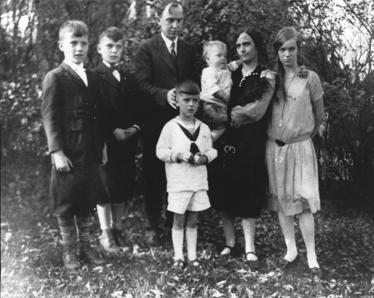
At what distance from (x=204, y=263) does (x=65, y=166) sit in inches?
51.8

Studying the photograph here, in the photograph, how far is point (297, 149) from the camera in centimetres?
402

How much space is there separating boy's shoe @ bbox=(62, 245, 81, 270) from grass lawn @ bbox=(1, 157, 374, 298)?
0.08 metres

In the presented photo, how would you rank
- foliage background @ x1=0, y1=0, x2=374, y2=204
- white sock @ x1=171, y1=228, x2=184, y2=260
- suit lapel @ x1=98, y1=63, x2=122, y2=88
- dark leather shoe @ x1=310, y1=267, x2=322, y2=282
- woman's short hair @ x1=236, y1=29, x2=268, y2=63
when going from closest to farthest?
dark leather shoe @ x1=310, y1=267, x2=322, y2=282
white sock @ x1=171, y1=228, x2=184, y2=260
woman's short hair @ x1=236, y1=29, x2=268, y2=63
suit lapel @ x1=98, y1=63, x2=122, y2=88
foliage background @ x1=0, y1=0, x2=374, y2=204

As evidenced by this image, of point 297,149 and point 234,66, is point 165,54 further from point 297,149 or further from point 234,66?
point 297,149

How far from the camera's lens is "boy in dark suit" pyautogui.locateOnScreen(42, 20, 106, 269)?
3939mm

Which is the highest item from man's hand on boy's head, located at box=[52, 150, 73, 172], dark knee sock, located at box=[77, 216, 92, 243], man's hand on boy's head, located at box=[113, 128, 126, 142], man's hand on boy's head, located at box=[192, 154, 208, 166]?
man's hand on boy's head, located at box=[113, 128, 126, 142]

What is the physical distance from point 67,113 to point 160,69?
0.92 meters

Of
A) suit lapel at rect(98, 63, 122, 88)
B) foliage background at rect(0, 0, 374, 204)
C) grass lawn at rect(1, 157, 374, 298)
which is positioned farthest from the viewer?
foliage background at rect(0, 0, 374, 204)

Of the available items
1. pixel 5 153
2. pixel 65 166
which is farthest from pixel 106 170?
pixel 5 153

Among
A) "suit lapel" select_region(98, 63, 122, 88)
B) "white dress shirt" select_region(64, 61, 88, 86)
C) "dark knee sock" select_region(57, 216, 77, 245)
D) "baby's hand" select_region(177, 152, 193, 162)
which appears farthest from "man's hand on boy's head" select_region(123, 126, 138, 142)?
"dark knee sock" select_region(57, 216, 77, 245)

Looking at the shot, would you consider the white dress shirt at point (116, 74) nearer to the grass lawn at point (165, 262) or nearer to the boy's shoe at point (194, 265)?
the grass lawn at point (165, 262)

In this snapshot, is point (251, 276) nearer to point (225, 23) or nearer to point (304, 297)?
point (304, 297)

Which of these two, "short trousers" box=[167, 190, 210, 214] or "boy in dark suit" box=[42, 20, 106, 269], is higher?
"boy in dark suit" box=[42, 20, 106, 269]

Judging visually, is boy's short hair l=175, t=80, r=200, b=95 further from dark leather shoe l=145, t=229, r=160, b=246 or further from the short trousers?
dark leather shoe l=145, t=229, r=160, b=246
